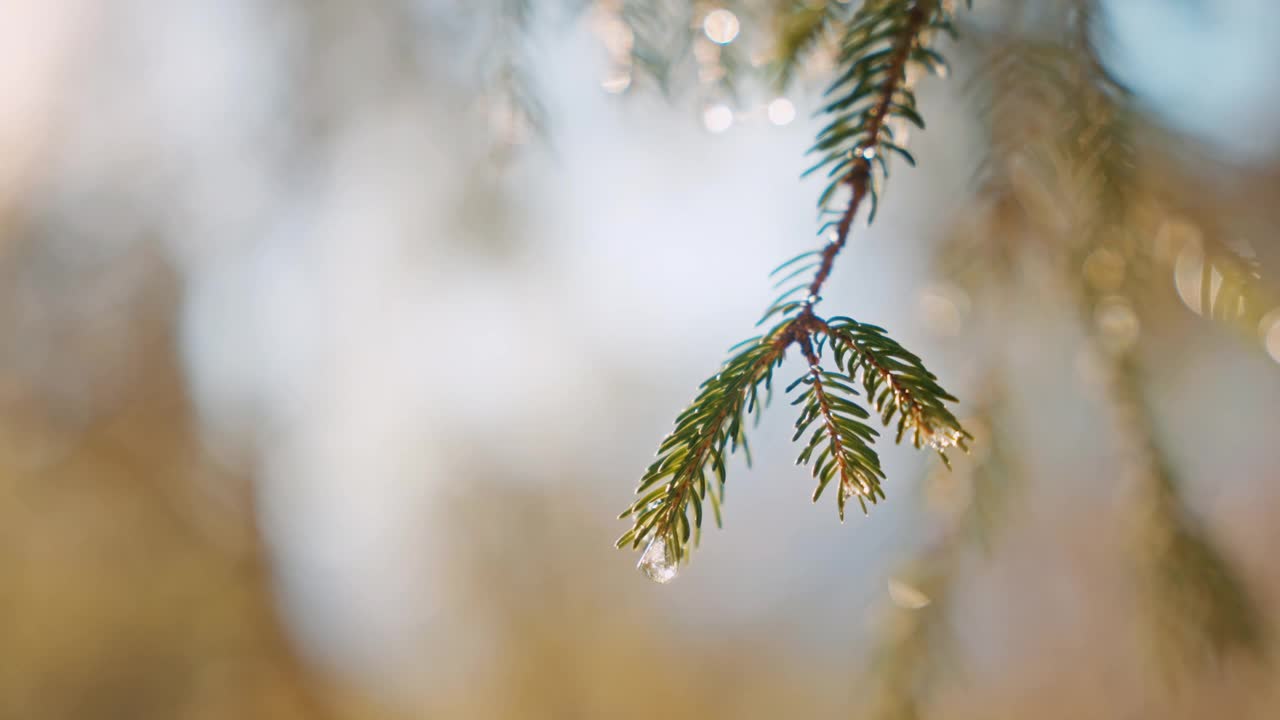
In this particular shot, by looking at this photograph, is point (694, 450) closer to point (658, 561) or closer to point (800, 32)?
point (658, 561)

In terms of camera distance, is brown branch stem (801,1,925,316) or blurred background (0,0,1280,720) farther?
blurred background (0,0,1280,720)

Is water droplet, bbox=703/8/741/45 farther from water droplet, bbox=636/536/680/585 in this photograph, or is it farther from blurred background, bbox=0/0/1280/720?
water droplet, bbox=636/536/680/585

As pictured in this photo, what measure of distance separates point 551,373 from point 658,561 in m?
1.82

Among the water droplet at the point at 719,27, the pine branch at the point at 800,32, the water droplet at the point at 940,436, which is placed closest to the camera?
the water droplet at the point at 940,436

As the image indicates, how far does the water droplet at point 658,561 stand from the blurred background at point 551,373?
381 millimetres

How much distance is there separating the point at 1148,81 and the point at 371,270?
167cm

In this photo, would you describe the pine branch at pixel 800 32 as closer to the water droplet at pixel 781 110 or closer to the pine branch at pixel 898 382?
the water droplet at pixel 781 110

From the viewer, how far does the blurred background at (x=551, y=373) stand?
599 millimetres

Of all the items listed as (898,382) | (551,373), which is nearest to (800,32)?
(898,382)

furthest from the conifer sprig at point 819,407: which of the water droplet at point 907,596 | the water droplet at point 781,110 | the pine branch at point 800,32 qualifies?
the water droplet at point 907,596

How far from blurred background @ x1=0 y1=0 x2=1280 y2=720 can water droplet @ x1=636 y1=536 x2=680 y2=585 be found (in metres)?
0.38

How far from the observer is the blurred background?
599mm

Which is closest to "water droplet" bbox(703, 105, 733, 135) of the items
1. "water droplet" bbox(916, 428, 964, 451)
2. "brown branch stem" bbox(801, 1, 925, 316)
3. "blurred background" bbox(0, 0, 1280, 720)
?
"blurred background" bbox(0, 0, 1280, 720)

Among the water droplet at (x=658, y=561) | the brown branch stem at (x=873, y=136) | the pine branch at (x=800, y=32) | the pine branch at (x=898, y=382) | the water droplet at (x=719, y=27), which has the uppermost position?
the water droplet at (x=719, y=27)
